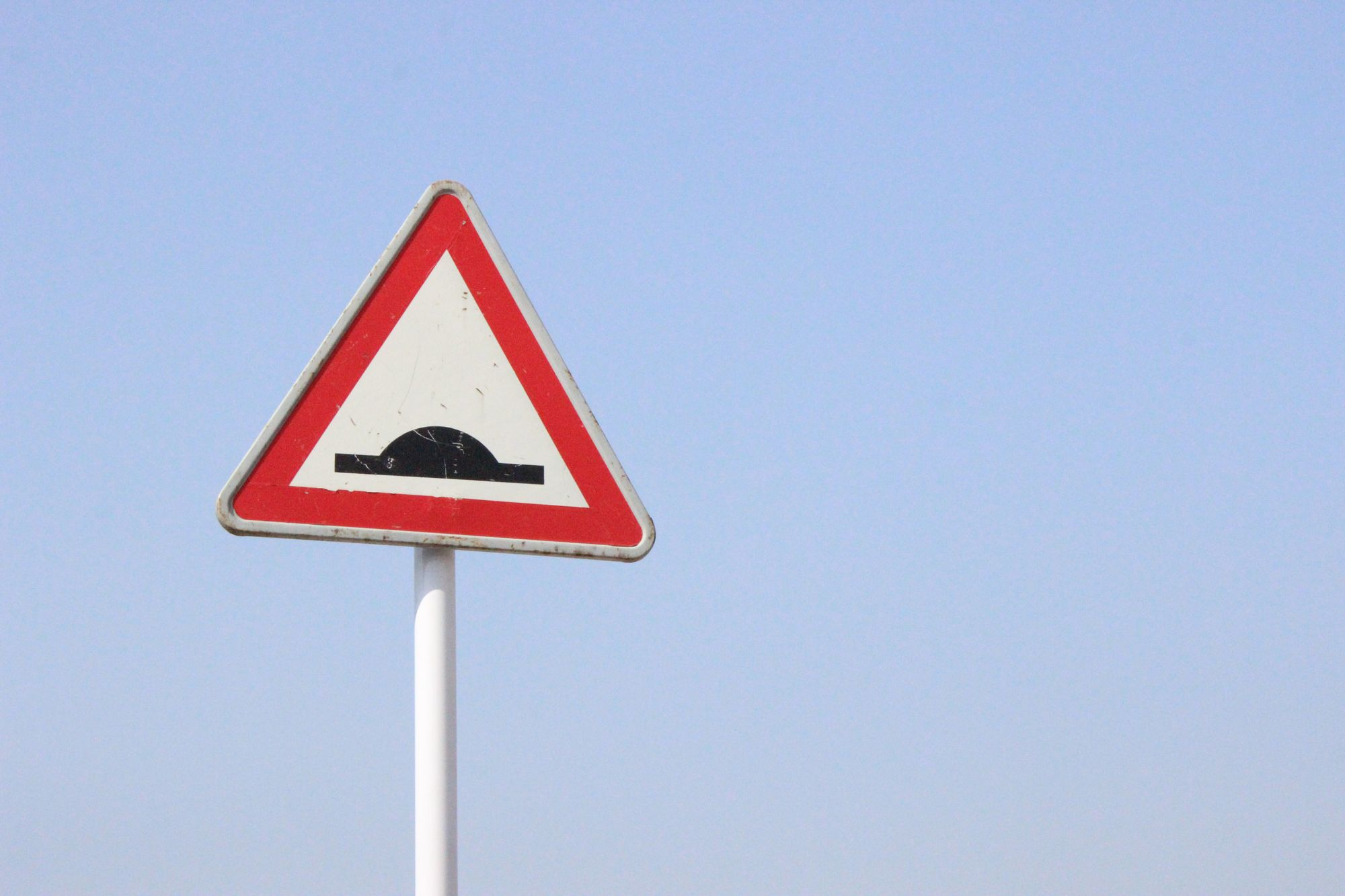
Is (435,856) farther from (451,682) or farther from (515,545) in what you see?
(515,545)

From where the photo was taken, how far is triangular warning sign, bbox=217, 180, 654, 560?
1.77 metres

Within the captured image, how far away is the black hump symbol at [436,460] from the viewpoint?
1.79 m

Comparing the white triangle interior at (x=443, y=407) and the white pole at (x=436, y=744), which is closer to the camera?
the white pole at (x=436, y=744)

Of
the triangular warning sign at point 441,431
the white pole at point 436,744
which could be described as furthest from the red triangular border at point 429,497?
the white pole at point 436,744

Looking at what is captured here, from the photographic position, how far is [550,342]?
1.89 m

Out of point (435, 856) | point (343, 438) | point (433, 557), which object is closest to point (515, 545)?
point (433, 557)

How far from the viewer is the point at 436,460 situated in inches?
70.9

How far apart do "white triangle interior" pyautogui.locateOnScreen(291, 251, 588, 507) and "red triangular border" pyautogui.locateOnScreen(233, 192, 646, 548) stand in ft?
0.04

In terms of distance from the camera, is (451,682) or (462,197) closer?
(451,682)

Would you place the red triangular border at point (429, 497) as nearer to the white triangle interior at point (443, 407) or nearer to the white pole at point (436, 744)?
Answer: the white triangle interior at point (443, 407)

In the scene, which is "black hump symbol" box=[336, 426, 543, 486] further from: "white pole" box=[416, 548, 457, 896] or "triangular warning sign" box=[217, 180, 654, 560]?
"white pole" box=[416, 548, 457, 896]

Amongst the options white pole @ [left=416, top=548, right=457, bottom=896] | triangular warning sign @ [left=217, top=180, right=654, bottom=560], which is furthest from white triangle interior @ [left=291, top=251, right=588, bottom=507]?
white pole @ [left=416, top=548, right=457, bottom=896]

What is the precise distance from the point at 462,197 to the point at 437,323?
0.62ft

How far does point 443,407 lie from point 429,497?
126 millimetres
